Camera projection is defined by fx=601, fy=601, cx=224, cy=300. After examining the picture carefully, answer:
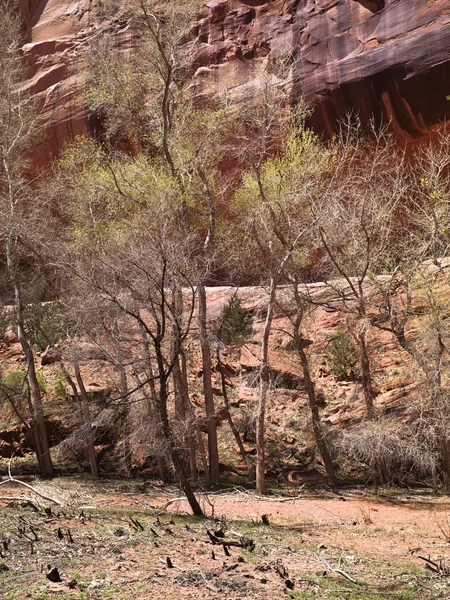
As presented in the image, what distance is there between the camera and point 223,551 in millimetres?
9016

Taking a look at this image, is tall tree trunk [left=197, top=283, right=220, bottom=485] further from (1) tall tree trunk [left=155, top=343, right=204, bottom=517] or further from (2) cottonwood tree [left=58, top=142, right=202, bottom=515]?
(1) tall tree trunk [left=155, top=343, right=204, bottom=517]

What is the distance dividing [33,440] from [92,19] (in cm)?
2493

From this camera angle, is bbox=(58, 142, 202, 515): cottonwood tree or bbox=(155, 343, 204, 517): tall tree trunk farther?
bbox=(58, 142, 202, 515): cottonwood tree

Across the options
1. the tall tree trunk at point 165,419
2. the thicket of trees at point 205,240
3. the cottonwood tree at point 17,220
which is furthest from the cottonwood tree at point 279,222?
the cottonwood tree at point 17,220

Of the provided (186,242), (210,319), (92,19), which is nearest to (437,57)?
(210,319)

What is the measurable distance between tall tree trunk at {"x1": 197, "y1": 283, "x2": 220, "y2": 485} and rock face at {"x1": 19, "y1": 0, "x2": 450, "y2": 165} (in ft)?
29.8

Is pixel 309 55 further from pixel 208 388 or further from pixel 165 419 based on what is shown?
pixel 165 419

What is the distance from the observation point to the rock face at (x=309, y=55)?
2506 cm

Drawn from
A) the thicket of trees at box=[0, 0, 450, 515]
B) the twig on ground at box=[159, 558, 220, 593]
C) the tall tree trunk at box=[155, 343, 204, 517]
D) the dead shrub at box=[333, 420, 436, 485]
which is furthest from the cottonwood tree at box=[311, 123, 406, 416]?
the twig on ground at box=[159, 558, 220, 593]

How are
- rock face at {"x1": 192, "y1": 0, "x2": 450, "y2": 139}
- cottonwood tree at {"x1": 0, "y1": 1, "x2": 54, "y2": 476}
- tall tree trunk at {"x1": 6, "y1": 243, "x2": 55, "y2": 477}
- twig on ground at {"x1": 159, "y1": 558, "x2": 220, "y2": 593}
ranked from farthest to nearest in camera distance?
rock face at {"x1": 192, "y1": 0, "x2": 450, "y2": 139}
tall tree trunk at {"x1": 6, "y1": 243, "x2": 55, "y2": 477}
cottonwood tree at {"x1": 0, "y1": 1, "x2": 54, "y2": 476}
twig on ground at {"x1": 159, "y1": 558, "x2": 220, "y2": 593}

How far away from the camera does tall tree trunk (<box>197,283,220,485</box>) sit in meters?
17.1

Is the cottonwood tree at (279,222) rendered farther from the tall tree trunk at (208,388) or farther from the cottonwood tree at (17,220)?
the cottonwood tree at (17,220)

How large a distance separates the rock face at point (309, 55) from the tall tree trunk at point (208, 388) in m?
9.08

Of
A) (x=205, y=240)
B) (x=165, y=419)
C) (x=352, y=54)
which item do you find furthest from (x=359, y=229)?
(x=352, y=54)
